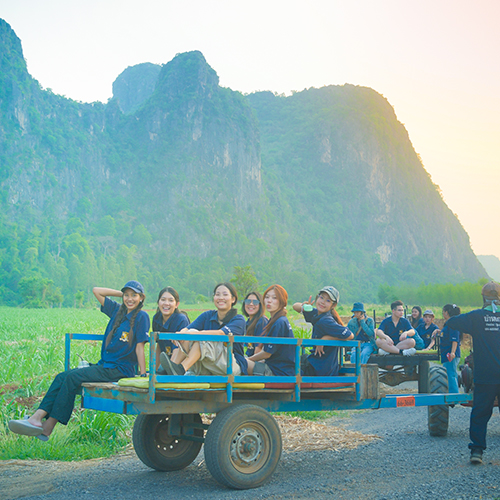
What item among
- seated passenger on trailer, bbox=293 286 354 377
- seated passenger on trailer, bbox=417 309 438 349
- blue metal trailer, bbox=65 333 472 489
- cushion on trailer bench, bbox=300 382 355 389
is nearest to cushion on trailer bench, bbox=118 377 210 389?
blue metal trailer, bbox=65 333 472 489

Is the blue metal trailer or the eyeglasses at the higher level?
the eyeglasses

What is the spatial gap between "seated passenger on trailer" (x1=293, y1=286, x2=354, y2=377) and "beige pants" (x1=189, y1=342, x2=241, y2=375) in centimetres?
130

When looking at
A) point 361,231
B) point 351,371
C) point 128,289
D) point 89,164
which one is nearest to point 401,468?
point 351,371

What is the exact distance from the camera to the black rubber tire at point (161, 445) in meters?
6.25

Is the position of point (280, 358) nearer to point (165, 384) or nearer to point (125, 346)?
point (165, 384)

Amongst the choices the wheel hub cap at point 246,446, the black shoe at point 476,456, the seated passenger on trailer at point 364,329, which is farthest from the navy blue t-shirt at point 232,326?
the seated passenger on trailer at point 364,329

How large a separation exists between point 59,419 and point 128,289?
5.17ft

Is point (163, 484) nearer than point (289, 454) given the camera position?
Yes

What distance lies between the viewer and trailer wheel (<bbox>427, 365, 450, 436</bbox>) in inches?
320

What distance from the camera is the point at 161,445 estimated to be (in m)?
6.39

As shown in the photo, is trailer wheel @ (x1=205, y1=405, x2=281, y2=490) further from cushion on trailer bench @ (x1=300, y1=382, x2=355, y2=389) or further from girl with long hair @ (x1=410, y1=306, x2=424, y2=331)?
girl with long hair @ (x1=410, y1=306, x2=424, y2=331)

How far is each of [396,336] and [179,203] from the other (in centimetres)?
14445

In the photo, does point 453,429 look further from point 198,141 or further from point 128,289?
point 198,141

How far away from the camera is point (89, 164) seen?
150m
